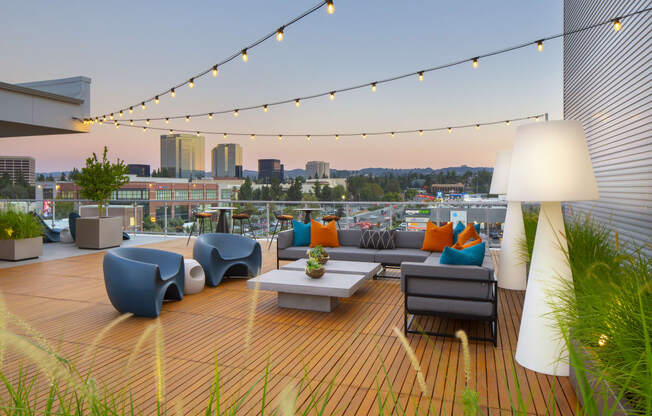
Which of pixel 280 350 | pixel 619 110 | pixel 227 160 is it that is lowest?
pixel 280 350

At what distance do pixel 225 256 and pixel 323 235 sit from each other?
152 centimetres

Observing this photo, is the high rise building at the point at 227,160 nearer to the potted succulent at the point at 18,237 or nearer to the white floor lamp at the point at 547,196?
the potted succulent at the point at 18,237

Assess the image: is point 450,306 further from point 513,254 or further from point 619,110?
point 619,110

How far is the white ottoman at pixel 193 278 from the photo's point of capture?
5043mm

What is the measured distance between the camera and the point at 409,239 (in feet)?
20.3

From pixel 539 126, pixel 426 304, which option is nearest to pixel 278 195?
pixel 426 304

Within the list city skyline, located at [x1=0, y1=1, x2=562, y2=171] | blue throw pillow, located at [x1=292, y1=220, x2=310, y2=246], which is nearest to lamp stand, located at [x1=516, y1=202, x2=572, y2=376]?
blue throw pillow, located at [x1=292, y1=220, x2=310, y2=246]

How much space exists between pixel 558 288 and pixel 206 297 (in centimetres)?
378

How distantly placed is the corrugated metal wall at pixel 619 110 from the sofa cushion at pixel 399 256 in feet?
7.50

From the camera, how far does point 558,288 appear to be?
2844 millimetres

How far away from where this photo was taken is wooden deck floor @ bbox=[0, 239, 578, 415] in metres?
2.56

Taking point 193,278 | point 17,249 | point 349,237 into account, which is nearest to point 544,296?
point 349,237

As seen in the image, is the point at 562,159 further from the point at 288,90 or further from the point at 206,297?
the point at 288,90

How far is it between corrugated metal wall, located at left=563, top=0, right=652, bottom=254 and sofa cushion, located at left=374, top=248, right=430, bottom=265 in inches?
90.0
